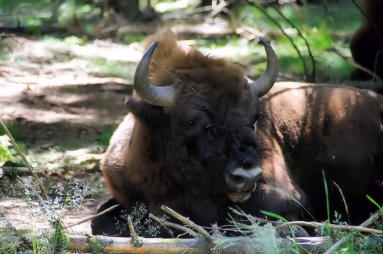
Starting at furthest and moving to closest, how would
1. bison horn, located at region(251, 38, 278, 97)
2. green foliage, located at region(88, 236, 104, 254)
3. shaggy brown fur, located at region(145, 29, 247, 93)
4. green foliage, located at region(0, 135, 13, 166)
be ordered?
green foliage, located at region(0, 135, 13, 166) → bison horn, located at region(251, 38, 278, 97) → shaggy brown fur, located at region(145, 29, 247, 93) → green foliage, located at region(88, 236, 104, 254)

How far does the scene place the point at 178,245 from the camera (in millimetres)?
4246

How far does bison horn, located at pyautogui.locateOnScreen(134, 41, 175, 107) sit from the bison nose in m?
0.80

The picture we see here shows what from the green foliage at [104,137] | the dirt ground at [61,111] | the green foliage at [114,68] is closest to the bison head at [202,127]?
the dirt ground at [61,111]

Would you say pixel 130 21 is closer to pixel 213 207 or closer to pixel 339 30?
pixel 339 30

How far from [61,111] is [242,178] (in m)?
4.31

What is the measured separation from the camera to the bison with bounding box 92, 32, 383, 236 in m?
4.98

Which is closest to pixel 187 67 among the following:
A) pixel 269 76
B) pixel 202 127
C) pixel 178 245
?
pixel 202 127

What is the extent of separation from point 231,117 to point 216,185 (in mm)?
546

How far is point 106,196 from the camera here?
21.9ft

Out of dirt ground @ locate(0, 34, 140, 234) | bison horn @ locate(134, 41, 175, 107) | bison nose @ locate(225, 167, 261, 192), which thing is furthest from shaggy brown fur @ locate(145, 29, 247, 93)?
dirt ground @ locate(0, 34, 140, 234)

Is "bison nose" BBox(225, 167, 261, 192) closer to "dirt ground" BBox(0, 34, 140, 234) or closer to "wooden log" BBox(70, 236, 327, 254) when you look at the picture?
"wooden log" BBox(70, 236, 327, 254)

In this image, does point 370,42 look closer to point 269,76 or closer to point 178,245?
point 269,76

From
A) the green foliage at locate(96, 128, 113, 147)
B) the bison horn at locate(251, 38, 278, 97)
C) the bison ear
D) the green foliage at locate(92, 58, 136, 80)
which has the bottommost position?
the green foliage at locate(96, 128, 113, 147)

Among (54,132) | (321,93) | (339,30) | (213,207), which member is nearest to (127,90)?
(54,132)
